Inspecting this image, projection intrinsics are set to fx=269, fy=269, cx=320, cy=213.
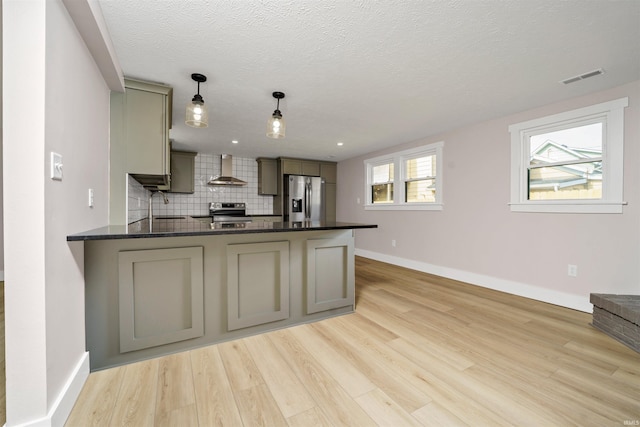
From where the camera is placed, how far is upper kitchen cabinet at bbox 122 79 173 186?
2314 mm

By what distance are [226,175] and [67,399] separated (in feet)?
15.7

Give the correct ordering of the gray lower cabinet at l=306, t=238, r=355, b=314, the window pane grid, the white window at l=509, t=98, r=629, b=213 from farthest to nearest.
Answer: the window pane grid
the white window at l=509, t=98, r=629, b=213
the gray lower cabinet at l=306, t=238, r=355, b=314

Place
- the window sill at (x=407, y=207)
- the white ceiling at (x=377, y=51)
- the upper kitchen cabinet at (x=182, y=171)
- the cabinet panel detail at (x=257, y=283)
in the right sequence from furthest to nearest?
1. the upper kitchen cabinet at (x=182, y=171)
2. the window sill at (x=407, y=207)
3. the cabinet panel detail at (x=257, y=283)
4. the white ceiling at (x=377, y=51)

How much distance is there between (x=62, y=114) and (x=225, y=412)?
1.68 metres

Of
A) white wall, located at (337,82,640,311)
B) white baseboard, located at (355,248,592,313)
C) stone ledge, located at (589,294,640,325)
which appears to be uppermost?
white wall, located at (337,82,640,311)

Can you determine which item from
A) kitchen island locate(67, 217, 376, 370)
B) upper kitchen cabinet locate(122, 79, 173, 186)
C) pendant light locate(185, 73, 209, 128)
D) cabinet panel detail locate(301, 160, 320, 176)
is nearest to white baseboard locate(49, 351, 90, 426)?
kitchen island locate(67, 217, 376, 370)

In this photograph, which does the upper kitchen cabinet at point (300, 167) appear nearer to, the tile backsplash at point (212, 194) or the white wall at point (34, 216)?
the tile backsplash at point (212, 194)

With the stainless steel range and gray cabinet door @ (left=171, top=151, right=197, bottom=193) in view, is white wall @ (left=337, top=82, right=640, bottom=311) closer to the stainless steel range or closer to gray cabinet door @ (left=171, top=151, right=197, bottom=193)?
the stainless steel range

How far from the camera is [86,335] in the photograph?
1642 mm

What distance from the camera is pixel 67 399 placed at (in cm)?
131

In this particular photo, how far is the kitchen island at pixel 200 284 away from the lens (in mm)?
1677

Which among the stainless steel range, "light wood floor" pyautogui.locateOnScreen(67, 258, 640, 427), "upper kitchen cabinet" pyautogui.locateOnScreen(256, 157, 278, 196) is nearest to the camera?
"light wood floor" pyautogui.locateOnScreen(67, 258, 640, 427)

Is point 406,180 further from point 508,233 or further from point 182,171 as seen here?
point 182,171

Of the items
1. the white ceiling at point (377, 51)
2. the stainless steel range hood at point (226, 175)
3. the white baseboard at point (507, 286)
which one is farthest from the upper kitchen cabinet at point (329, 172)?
the white ceiling at point (377, 51)
